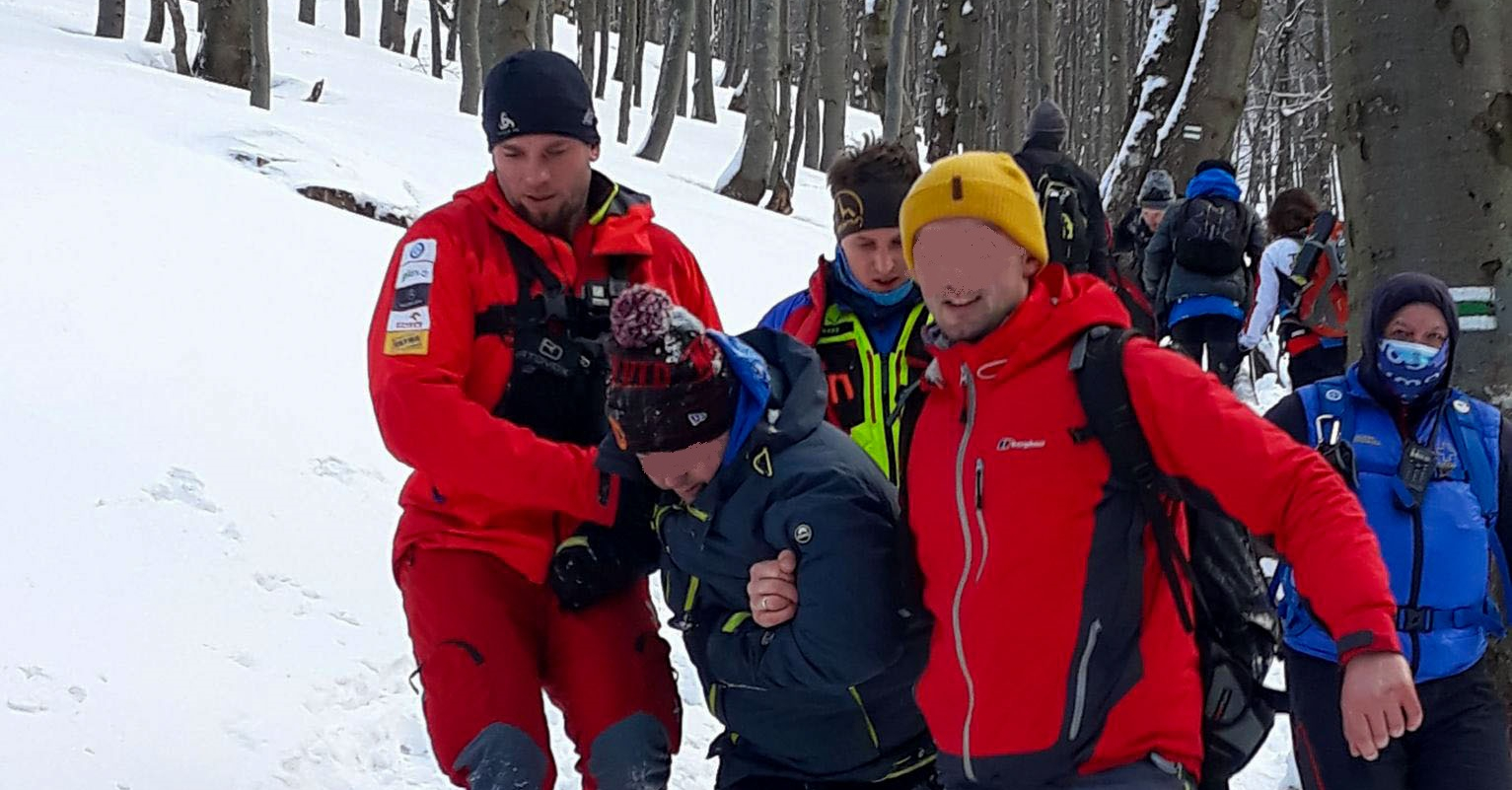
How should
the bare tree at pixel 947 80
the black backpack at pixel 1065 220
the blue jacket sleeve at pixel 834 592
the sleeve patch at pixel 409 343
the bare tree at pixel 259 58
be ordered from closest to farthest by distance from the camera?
the blue jacket sleeve at pixel 834 592 < the sleeve patch at pixel 409 343 < the black backpack at pixel 1065 220 < the bare tree at pixel 947 80 < the bare tree at pixel 259 58

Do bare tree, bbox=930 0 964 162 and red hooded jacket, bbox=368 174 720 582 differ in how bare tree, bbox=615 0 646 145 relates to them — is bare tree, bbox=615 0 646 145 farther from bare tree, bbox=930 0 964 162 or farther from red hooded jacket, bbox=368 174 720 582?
red hooded jacket, bbox=368 174 720 582

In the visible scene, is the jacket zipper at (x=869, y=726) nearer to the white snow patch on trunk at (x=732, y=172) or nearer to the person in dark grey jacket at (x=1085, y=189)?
the person in dark grey jacket at (x=1085, y=189)

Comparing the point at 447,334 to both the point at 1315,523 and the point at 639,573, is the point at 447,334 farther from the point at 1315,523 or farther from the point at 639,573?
the point at 1315,523

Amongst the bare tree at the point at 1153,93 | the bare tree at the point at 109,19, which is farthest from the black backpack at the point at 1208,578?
the bare tree at the point at 109,19

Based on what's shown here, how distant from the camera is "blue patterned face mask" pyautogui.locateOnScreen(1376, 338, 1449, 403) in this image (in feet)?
11.5

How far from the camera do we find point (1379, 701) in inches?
81.5

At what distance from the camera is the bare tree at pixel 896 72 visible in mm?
17156

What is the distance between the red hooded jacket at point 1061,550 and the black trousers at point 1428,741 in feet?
3.86

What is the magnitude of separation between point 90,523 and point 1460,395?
4349mm

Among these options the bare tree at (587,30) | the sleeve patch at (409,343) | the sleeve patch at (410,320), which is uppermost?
the bare tree at (587,30)

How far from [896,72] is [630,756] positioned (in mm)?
15829

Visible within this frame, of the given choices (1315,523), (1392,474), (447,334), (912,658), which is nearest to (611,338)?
(447,334)

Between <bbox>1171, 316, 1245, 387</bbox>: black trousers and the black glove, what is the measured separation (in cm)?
606

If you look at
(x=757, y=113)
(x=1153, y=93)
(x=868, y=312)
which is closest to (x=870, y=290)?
(x=868, y=312)
